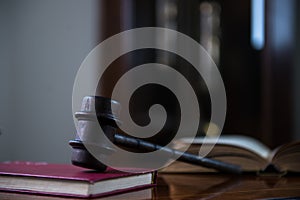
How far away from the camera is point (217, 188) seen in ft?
2.44

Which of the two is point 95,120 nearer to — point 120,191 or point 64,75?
point 120,191

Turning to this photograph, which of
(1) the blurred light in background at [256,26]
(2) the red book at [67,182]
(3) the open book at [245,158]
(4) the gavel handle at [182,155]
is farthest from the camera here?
(1) the blurred light in background at [256,26]

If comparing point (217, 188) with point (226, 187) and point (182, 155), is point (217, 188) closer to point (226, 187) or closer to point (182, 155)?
point (226, 187)

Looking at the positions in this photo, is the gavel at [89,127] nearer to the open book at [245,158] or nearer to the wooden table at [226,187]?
the wooden table at [226,187]

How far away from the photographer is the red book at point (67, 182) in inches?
21.6

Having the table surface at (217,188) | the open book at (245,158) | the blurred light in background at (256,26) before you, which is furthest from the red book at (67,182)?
the blurred light in background at (256,26)

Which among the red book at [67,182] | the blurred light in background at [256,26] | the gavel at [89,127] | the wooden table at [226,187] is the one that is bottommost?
the wooden table at [226,187]

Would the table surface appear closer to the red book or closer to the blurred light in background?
the red book

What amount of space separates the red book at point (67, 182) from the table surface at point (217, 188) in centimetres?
1

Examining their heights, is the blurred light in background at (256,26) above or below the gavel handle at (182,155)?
above

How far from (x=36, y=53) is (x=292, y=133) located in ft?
4.54

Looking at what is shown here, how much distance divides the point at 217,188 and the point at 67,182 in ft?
0.90

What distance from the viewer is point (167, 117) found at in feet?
8.25

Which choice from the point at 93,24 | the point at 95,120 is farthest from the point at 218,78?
the point at 95,120
